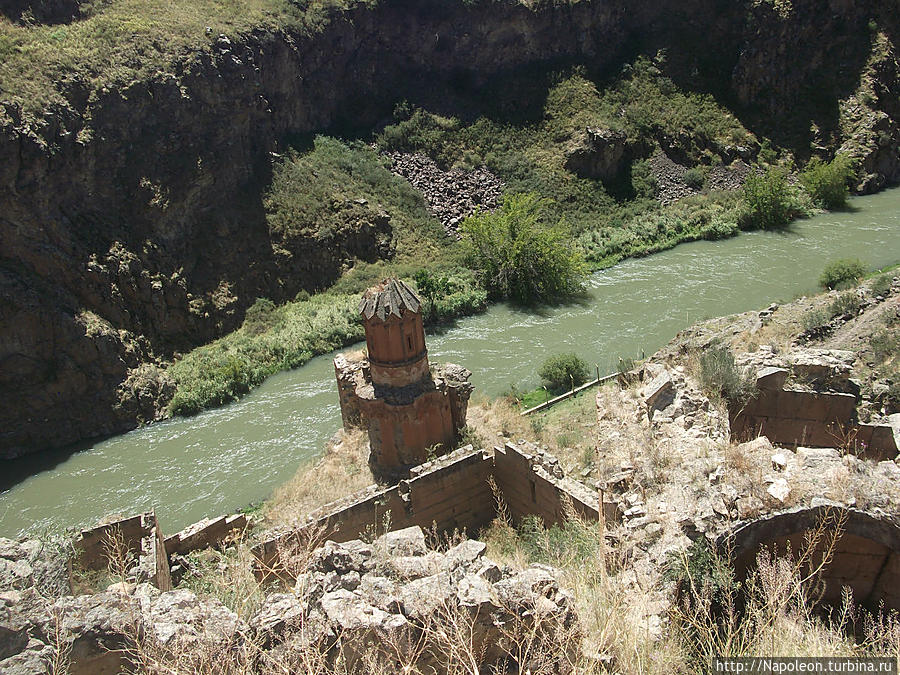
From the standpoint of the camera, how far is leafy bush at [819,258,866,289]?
82.3 feet

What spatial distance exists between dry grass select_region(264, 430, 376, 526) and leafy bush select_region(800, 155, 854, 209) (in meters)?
32.0

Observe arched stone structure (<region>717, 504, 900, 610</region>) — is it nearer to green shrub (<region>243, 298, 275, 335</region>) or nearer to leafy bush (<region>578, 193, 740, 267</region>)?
green shrub (<region>243, 298, 275, 335</region>)

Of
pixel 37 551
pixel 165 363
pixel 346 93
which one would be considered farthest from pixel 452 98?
pixel 37 551

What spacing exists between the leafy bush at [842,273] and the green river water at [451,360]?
3.93ft

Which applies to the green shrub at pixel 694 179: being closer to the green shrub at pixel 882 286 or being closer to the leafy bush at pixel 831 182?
the leafy bush at pixel 831 182

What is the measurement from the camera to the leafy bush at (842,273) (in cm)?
2510

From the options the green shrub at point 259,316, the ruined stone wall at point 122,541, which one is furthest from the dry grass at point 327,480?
the green shrub at point 259,316

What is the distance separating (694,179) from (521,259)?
614 inches

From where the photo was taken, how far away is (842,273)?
25484 millimetres

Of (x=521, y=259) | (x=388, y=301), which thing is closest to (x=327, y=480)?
(x=388, y=301)

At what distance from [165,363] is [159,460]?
20.7 feet

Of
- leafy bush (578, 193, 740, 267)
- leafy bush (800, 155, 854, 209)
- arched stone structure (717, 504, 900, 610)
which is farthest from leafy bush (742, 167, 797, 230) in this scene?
arched stone structure (717, 504, 900, 610)

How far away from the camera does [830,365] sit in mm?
11172

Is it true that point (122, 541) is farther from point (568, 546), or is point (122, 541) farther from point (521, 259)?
point (521, 259)
